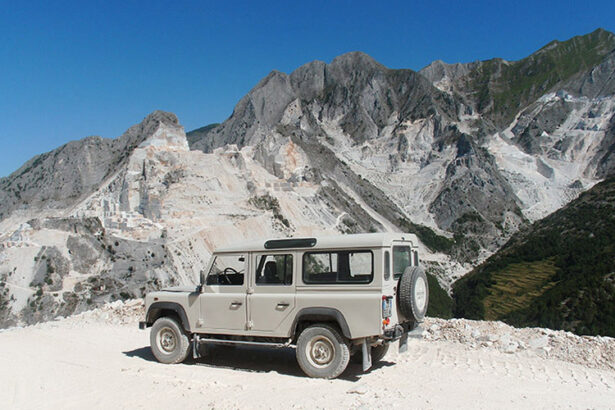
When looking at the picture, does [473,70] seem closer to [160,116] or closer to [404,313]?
[160,116]

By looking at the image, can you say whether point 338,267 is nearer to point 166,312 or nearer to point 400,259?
point 400,259

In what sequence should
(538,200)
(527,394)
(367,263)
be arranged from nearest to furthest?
(527,394) < (367,263) < (538,200)

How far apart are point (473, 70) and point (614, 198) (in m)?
118

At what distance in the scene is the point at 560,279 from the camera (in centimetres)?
3675

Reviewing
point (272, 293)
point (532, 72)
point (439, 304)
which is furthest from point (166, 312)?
point (532, 72)

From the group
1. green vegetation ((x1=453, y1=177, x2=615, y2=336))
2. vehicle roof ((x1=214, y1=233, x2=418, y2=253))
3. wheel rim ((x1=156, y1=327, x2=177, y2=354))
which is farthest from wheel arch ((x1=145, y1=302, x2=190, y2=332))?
green vegetation ((x1=453, y1=177, x2=615, y2=336))

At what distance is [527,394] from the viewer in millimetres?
7195

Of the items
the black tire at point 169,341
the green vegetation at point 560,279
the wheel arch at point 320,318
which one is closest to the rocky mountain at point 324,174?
the green vegetation at point 560,279

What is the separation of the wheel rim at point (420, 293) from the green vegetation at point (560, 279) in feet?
57.9

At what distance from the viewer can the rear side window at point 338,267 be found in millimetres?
7781

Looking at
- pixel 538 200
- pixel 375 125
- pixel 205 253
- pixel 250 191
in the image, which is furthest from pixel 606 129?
pixel 205 253

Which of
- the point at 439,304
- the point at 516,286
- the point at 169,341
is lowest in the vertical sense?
the point at 439,304

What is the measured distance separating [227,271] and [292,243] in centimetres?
139

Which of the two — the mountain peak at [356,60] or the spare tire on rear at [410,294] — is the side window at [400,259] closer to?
the spare tire on rear at [410,294]
